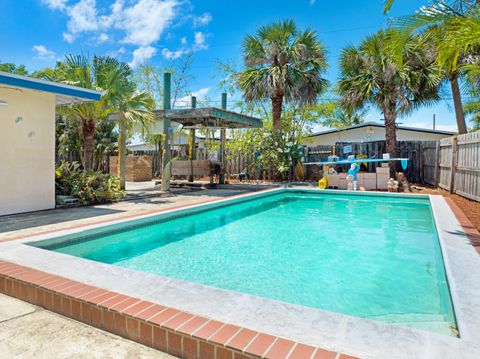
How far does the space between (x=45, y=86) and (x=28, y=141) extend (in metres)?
1.30

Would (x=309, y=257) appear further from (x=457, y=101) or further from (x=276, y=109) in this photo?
(x=457, y=101)

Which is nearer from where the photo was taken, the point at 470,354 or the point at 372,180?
the point at 470,354

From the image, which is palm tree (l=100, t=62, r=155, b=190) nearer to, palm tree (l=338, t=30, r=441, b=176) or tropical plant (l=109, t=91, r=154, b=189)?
tropical plant (l=109, t=91, r=154, b=189)

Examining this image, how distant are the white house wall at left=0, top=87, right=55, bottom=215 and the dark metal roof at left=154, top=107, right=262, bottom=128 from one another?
13.0 ft

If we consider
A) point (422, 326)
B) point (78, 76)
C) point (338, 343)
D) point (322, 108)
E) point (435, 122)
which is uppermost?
point (435, 122)

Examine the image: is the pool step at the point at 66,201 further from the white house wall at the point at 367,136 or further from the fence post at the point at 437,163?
the white house wall at the point at 367,136

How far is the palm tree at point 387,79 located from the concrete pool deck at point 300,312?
1016cm

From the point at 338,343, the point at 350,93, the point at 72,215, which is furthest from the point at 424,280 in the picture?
the point at 350,93

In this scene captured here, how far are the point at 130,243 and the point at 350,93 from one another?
1070 centimetres

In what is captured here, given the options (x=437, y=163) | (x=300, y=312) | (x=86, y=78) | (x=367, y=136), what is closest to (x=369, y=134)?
(x=367, y=136)

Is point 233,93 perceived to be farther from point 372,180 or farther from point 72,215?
point 72,215

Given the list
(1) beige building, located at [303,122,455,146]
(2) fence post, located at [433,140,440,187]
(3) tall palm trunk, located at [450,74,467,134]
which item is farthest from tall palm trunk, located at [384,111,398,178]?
(1) beige building, located at [303,122,455,146]

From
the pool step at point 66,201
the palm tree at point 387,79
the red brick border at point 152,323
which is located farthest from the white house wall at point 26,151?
the palm tree at point 387,79

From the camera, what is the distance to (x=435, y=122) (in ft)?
150
